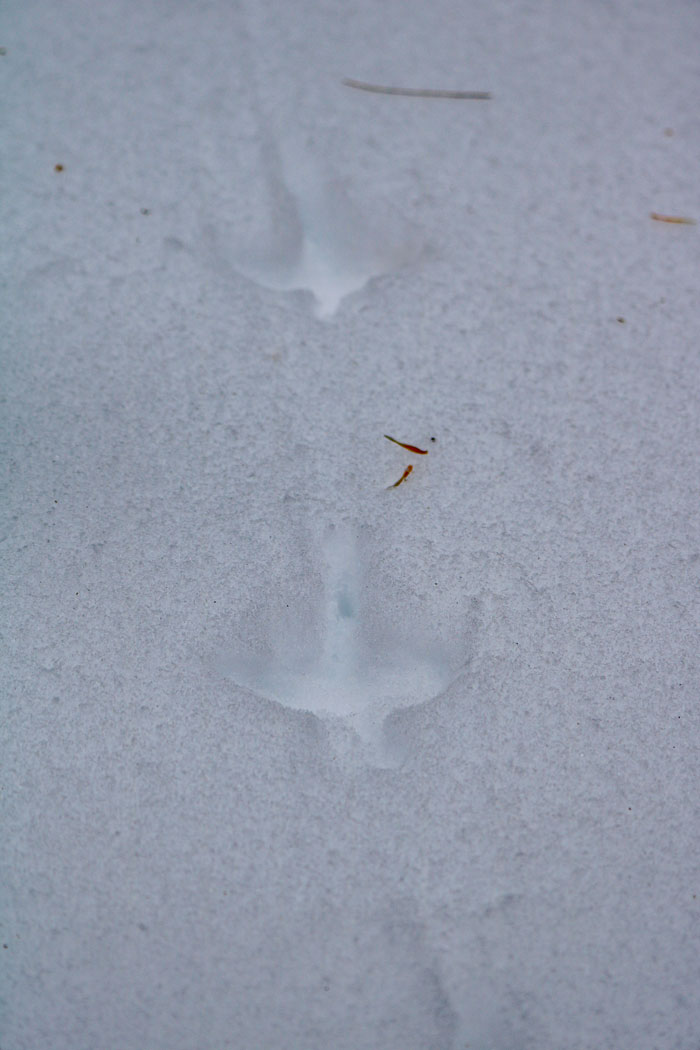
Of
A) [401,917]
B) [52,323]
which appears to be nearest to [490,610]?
[401,917]

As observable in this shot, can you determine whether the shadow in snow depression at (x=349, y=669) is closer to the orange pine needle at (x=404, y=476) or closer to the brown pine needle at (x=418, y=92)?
the orange pine needle at (x=404, y=476)

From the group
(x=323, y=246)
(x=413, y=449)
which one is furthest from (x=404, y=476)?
(x=323, y=246)

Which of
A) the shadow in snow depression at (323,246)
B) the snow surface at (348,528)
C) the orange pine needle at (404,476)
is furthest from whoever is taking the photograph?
the shadow in snow depression at (323,246)

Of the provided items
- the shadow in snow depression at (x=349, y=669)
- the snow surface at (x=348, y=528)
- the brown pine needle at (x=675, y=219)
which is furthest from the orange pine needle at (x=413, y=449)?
the brown pine needle at (x=675, y=219)

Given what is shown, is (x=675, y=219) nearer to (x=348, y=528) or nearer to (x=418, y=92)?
(x=418, y=92)

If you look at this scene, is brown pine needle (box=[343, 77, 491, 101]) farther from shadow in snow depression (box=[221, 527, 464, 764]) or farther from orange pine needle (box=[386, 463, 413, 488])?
shadow in snow depression (box=[221, 527, 464, 764])

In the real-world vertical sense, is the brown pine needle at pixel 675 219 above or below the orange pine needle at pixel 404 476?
above
